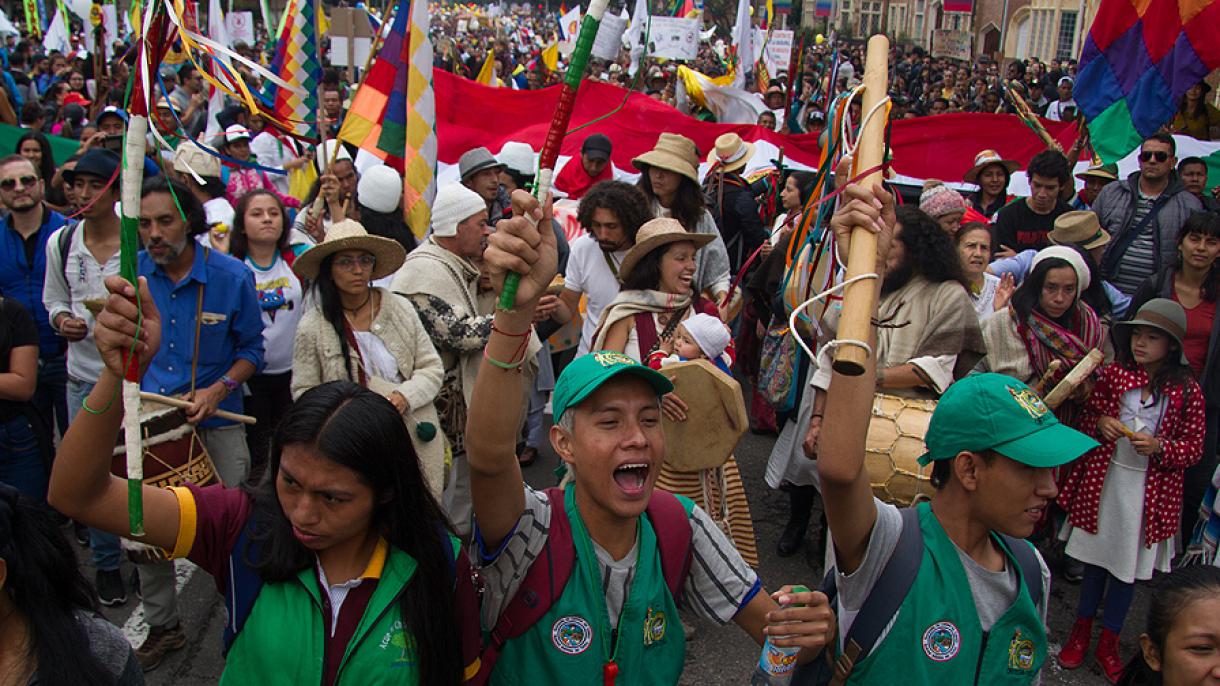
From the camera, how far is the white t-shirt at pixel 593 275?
499cm

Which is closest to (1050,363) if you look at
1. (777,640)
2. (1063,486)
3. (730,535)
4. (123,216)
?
(1063,486)

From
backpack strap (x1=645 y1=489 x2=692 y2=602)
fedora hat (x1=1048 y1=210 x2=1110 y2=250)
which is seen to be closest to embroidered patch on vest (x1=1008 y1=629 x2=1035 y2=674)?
backpack strap (x1=645 y1=489 x2=692 y2=602)

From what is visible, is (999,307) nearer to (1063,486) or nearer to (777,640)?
(1063,486)

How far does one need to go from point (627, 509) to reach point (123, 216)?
3.81 ft

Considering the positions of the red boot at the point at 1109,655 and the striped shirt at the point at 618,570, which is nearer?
the striped shirt at the point at 618,570

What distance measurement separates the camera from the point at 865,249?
1.88m

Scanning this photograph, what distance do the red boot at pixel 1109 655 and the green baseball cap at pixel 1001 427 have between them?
249 cm

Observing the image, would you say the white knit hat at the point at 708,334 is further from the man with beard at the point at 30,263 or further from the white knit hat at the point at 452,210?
the man with beard at the point at 30,263

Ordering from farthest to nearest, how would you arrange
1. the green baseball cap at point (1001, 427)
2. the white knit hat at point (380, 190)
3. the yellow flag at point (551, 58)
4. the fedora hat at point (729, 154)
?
the yellow flag at point (551, 58) < the fedora hat at point (729, 154) < the white knit hat at point (380, 190) < the green baseball cap at point (1001, 427)

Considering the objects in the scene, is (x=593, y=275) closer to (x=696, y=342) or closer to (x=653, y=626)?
(x=696, y=342)

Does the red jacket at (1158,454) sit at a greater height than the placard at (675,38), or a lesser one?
lesser

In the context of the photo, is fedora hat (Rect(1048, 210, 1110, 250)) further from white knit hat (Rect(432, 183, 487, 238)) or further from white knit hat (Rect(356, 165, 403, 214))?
white knit hat (Rect(356, 165, 403, 214))

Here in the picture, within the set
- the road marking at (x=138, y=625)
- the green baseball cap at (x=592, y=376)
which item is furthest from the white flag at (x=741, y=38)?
the green baseball cap at (x=592, y=376)

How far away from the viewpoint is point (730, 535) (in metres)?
4.07
